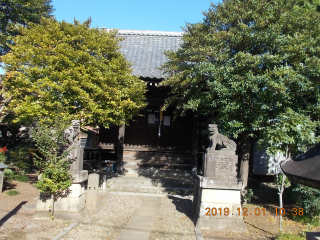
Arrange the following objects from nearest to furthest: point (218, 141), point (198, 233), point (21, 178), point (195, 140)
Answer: point (198, 233) < point (218, 141) < point (21, 178) < point (195, 140)

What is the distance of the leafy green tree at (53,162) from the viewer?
19.1ft

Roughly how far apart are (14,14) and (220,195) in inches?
400

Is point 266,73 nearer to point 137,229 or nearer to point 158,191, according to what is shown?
point 137,229

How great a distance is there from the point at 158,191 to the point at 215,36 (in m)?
5.66

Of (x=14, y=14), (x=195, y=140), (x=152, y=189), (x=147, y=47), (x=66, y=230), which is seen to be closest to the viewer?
(x=66, y=230)

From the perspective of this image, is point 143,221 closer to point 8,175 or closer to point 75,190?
point 75,190

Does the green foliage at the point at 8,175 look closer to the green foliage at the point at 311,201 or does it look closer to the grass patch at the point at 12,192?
the grass patch at the point at 12,192

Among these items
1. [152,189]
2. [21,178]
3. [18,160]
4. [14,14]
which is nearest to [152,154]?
[152,189]

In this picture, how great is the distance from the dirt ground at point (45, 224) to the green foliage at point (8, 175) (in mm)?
800

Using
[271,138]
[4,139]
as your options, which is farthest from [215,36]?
[4,139]

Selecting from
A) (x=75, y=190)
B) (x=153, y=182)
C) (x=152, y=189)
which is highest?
(x=75, y=190)

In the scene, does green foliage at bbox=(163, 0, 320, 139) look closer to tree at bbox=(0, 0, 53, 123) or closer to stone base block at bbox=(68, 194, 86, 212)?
stone base block at bbox=(68, 194, 86, 212)

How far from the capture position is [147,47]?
1495cm

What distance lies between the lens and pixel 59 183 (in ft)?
19.2
